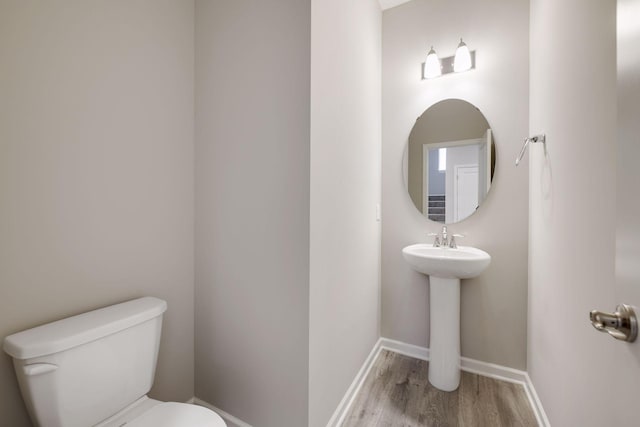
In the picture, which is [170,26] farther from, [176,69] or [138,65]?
[138,65]

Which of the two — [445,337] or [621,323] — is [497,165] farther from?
[621,323]

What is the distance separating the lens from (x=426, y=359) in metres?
2.04

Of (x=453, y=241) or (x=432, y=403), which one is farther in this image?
(x=453, y=241)

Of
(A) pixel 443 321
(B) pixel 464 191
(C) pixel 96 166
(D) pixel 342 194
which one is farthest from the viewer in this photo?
(B) pixel 464 191

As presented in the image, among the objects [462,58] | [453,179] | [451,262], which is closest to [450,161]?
[453,179]

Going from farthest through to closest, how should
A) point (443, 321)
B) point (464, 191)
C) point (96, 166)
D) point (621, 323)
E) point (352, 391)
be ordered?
point (464, 191) < point (443, 321) < point (352, 391) < point (96, 166) < point (621, 323)

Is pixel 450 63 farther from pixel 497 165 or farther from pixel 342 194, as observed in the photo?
pixel 342 194

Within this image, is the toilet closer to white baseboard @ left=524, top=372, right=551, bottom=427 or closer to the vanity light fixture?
white baseboard @ left=524, top=372, right=551, bottom=427

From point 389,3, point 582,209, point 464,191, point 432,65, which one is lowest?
point 582,209

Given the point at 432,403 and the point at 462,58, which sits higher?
the point at 462,58

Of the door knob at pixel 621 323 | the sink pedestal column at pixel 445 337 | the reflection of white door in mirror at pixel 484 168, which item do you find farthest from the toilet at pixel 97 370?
the reflection of white door in mirror at pixel 484 168

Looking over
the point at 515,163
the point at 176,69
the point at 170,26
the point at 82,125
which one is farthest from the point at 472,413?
the point at 170,26

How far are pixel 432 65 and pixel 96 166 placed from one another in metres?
2.16

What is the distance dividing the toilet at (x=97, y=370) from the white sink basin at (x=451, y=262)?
4.34 ft
